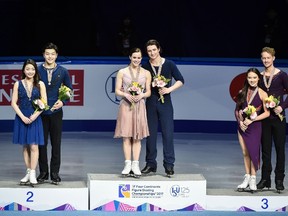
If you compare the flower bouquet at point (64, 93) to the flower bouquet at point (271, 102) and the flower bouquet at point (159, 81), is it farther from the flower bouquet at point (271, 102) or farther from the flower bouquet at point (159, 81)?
the flower bouquet at point (271, 102)

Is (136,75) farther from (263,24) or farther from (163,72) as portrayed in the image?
(263,24)

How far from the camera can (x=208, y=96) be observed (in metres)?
17.0

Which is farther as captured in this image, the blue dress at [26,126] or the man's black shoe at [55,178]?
the man's black shoe at [55,178]

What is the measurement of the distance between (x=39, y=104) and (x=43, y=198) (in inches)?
42.7

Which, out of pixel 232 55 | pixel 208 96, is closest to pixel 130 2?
→ pixel 232 55

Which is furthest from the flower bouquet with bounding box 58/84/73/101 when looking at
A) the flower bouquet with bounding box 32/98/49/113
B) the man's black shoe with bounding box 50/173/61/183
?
the man's black shoe with bounding box 50/173/61/183

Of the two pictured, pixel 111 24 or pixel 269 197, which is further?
pixel 111 24

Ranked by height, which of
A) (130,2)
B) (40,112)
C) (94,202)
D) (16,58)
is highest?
(130,2)

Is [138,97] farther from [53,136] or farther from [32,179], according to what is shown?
[32,179]

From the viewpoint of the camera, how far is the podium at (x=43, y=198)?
11.6 metres

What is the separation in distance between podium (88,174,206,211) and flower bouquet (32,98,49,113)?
1.00 metres

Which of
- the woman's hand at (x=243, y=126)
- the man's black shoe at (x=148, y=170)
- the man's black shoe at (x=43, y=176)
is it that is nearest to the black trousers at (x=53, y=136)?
the man's black shoe at (x=43, y=176)

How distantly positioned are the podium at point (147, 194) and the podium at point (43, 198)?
145 millimetres

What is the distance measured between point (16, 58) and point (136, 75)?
212 inches
